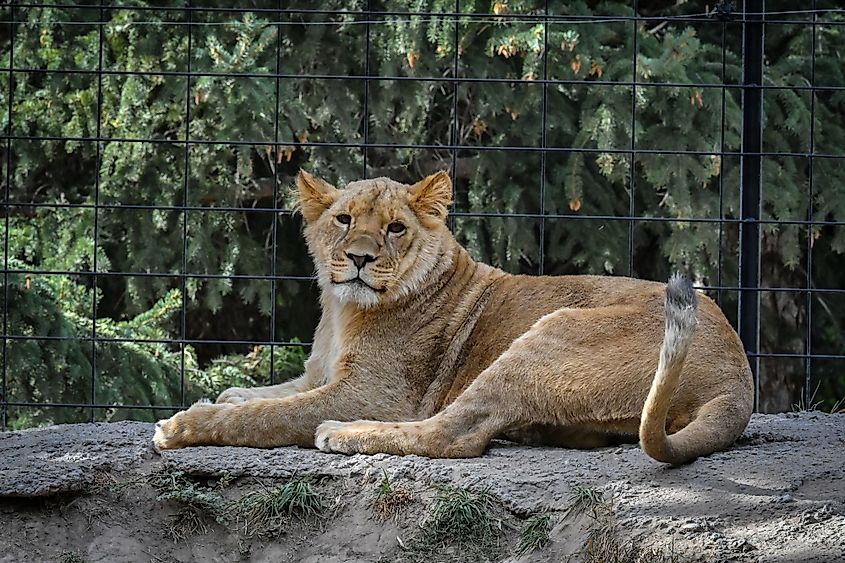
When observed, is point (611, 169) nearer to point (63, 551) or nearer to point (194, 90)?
point (194, 90)

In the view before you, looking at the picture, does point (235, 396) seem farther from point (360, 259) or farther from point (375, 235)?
point (375, 235)

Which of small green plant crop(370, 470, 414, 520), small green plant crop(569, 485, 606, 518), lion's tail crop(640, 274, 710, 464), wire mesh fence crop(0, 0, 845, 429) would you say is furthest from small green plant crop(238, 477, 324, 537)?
wire mesh fence crop(0, 0, 845, 429)

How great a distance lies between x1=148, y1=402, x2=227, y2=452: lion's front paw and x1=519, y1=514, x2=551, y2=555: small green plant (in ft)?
4.54

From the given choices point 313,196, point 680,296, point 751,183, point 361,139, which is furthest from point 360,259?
point 361,139

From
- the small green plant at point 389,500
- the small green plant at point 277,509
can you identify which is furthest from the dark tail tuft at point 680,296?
the small green plant at point 277,509

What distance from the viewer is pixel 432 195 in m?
5.24

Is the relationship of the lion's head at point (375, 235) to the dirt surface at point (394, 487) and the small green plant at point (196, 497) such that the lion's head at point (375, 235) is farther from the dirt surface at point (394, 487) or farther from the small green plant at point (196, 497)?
the small green plant at point (196, 497)

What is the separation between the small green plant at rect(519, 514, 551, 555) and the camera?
12.5ft

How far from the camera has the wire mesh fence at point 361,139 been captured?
752 cm

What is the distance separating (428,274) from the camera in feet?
17.0

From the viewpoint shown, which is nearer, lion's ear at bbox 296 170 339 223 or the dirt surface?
the dirt surface

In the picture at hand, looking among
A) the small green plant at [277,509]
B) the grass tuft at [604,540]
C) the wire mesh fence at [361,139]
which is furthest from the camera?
the wire mesh fence at [361,139]

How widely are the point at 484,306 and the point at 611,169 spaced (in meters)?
2.41

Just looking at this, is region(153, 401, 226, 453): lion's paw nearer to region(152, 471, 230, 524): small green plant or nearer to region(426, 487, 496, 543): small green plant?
region(152, 471, 230, 524): small green plant
